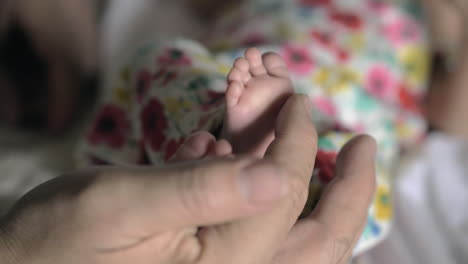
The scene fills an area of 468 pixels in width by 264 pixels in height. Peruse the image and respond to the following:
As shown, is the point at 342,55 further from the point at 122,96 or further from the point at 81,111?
the point at 81,111

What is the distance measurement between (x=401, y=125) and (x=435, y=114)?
0.43ft

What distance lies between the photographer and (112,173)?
1.13 ft

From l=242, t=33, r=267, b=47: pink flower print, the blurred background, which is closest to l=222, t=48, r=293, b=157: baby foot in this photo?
the blurred background

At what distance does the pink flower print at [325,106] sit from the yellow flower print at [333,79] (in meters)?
0.02

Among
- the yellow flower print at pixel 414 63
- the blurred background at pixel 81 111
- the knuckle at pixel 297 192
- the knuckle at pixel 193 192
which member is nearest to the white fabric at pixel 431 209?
the blurred background at pixel 81 111

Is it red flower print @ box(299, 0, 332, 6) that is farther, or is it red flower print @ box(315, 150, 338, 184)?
red flower print @ box(299, 0, 332, 6)

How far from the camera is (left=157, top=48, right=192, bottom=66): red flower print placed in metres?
0.72

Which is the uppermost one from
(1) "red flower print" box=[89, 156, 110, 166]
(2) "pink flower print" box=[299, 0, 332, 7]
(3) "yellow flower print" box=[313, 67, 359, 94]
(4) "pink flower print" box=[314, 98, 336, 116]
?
(2) "pink flower print" box=[299, 0, 332, 7]

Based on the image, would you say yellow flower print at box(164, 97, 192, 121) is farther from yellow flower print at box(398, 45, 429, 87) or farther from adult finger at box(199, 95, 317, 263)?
yellow flower print at box(398, 45, 429, 87)

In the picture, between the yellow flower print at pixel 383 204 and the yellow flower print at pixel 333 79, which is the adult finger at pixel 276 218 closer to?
the yellow flower print at pixel 383 204

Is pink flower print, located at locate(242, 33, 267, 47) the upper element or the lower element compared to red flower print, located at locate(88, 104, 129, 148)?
upper

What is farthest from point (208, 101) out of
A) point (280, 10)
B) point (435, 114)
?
point (435, 114)

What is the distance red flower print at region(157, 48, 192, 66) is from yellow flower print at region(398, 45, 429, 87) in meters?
0.50

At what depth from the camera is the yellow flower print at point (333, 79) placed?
2.79ft
